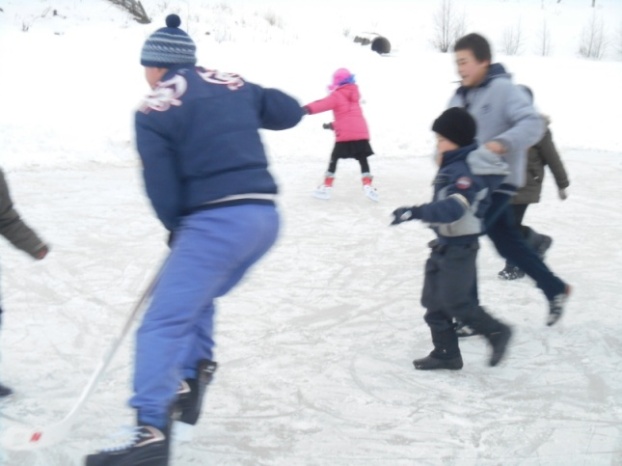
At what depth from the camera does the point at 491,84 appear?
3852 millimetres

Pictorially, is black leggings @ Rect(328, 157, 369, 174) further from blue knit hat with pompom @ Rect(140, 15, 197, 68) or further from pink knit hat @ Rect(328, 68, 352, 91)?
blue knit hat with pompom @ Rect(140, 15, 197, 68)

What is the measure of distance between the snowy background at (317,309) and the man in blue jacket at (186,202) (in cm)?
49

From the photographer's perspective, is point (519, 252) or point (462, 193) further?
point (519, 252)

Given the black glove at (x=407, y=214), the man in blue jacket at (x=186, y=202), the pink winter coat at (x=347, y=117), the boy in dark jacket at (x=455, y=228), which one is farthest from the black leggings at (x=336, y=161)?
the man in blue jacket at (x=186, y=202)

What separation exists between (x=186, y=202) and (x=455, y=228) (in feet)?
4.36

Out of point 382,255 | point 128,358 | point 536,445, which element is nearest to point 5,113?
point 382,255

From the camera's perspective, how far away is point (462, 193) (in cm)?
340

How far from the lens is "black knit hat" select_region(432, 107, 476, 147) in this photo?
11.3 ft

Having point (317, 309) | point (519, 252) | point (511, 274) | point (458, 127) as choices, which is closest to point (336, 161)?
point (511, 274)

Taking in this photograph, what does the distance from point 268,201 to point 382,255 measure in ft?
10.2

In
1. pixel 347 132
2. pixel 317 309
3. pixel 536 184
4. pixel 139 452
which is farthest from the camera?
pixel 347 132

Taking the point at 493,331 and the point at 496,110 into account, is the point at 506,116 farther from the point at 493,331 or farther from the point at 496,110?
the point at 493,331

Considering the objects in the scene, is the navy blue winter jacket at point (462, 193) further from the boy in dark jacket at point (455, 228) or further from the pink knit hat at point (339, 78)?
the pink knit hat at point (339, 78)

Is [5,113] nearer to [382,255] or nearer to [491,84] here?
[382,255]
